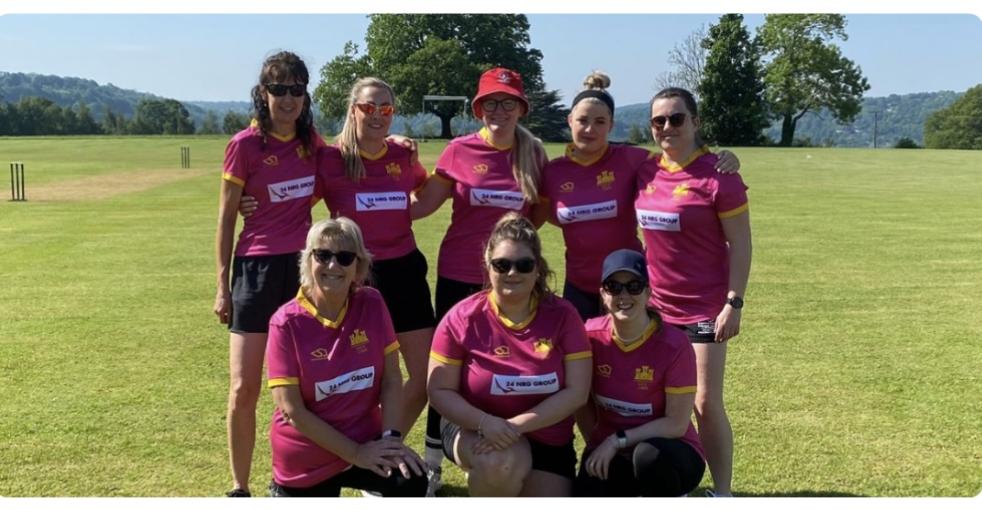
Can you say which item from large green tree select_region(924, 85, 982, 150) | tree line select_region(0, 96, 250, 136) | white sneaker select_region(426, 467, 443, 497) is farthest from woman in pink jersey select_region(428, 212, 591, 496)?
large green tree select_region(924, 85, 982, 150)

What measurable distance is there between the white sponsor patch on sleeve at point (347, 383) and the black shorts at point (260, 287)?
0.76 m

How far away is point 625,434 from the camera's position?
3850 mm

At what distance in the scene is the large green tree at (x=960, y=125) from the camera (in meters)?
92.9

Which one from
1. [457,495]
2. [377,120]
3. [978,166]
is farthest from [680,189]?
[978,166]

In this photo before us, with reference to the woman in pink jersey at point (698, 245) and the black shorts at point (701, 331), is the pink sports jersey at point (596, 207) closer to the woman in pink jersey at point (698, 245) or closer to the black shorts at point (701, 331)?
the woman in pink jersey at point (698, 245)

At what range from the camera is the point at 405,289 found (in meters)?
4.79

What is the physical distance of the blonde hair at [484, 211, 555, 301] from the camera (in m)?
3.82

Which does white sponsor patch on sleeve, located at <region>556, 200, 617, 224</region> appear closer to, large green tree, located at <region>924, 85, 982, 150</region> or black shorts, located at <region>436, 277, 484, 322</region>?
black shorts, located at <region>436, 277, 484, 322</region>

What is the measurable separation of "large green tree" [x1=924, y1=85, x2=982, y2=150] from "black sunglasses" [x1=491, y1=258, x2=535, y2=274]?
323ft

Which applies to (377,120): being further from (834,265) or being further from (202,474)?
(834,265)

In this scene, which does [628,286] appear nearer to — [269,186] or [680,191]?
[680,191]

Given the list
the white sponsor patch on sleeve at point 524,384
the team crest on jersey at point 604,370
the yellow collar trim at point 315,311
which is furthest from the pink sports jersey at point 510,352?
the yellow collar trim at point 315,311

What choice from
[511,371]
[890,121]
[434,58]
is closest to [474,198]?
[511,371]

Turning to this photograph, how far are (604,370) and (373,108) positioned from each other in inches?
75.4
